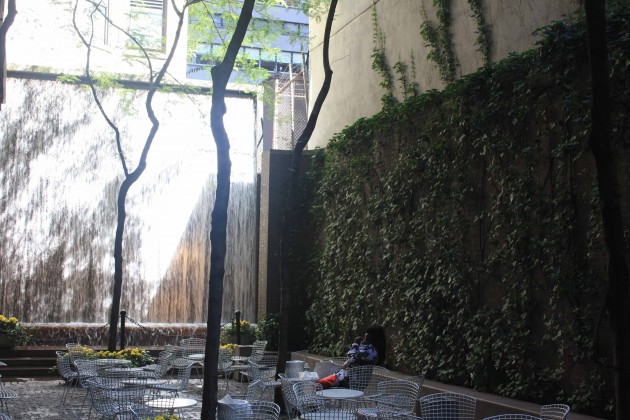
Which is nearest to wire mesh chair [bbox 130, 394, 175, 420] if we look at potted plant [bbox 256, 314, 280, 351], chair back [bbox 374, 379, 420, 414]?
chair back [bbox 374, 379, 420, 414]

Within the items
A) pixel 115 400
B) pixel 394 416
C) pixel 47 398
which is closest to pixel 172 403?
pixel 115 400

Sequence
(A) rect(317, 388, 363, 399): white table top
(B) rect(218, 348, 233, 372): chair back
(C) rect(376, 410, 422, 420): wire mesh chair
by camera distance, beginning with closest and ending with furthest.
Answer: (C) rect(376, 410, 422, 420): wire mesh chair
(A) rect(317, 388, 363, 399): white table top
(B) rect(218, 348, 233, 372): chair back

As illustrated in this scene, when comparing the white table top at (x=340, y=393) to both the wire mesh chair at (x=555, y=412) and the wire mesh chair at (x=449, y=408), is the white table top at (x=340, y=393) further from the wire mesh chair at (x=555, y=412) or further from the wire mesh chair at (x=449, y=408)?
the wire mesh chair at (x=555, y=412)

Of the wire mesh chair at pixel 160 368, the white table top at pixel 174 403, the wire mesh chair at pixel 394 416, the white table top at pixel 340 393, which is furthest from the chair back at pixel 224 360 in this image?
the wire mesh chair at pixel 394 416

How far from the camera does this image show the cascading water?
19.9m

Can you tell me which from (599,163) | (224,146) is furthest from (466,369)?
(599,163)

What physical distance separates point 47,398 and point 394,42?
8.88 metres

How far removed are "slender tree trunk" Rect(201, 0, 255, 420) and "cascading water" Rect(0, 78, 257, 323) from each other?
11837 millimetres

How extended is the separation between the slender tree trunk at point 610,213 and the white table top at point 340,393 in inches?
165

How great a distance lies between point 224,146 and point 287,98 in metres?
14.3

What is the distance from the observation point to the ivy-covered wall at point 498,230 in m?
8.29

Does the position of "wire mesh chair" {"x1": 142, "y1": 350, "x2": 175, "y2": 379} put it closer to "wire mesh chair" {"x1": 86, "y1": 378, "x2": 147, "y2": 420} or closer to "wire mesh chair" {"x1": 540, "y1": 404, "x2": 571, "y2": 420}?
"wire mesh chair" {"x1": 86, "y1": 378, "x2": 147, "y2": 420}

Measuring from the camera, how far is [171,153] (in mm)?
22141

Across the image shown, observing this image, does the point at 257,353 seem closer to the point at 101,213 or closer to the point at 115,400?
the point at 115,400
